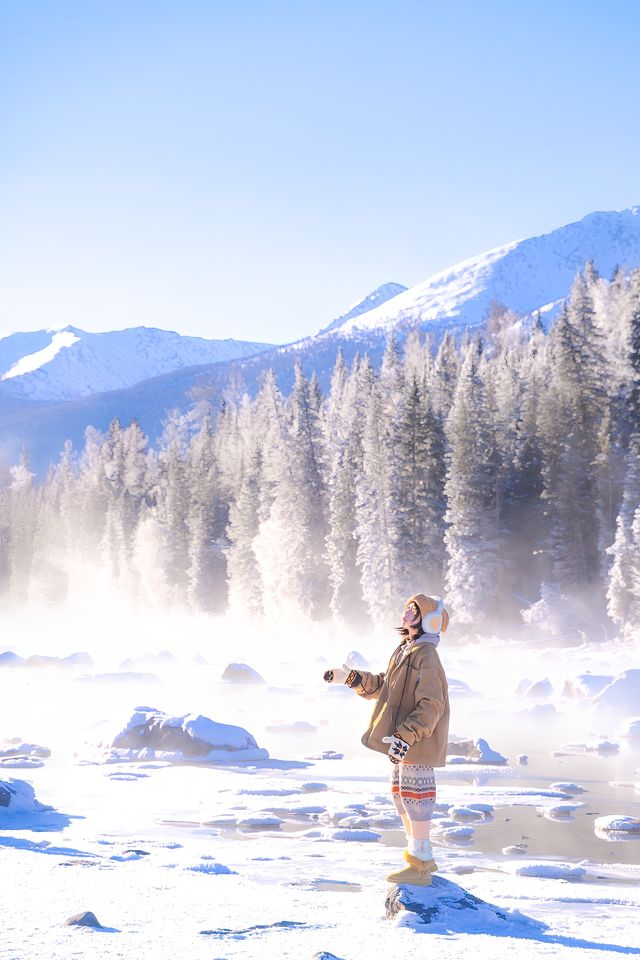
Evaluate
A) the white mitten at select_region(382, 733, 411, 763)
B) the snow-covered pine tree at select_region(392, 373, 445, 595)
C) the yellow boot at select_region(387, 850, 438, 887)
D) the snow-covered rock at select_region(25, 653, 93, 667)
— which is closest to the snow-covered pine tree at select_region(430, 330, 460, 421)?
the snow-covered pine tree at select_region(392, 373, 445, 595)

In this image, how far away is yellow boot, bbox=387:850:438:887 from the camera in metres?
7.23

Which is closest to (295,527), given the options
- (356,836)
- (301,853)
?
(356,836)

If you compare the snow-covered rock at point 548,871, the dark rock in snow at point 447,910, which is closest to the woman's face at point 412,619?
the dark rock in snow at point 447,910

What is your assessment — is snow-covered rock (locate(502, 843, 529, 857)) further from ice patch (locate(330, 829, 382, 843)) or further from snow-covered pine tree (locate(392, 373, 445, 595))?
snow-covered pine tree (locate(392, 373, 445, 595))

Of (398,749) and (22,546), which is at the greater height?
(398,749)

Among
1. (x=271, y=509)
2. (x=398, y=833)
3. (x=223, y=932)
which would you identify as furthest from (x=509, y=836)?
(x=271, y=509)

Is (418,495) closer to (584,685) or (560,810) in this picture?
(584,685)

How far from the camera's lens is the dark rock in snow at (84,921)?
232 inches

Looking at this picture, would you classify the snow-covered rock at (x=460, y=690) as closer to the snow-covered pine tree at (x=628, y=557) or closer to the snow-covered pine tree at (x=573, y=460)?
the snow-covered pine tree at (x=628, y=557)

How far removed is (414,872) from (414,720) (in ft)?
3.67

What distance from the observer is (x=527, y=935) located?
6.25 m

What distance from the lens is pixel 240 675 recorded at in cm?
3391

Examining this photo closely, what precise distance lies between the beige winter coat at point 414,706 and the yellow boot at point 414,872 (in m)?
0.69

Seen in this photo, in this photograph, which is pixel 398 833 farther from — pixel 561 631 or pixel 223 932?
pixel 561 631
